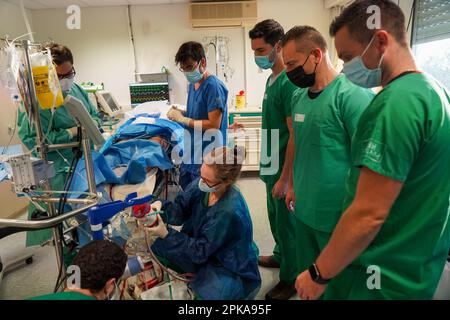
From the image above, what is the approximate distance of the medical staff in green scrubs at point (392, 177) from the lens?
0.73 m

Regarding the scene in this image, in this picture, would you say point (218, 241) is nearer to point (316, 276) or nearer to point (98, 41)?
point (316, 276)

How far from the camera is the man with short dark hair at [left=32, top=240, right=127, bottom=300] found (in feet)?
3.26

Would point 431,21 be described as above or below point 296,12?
below

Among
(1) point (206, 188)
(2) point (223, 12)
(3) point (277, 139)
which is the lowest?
(1) point (206, 188)

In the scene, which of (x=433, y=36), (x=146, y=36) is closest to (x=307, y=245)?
(x=433, y=36)

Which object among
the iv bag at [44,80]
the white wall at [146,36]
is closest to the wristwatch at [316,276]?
the iv bag at [44,80]

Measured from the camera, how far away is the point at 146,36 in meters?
4.55

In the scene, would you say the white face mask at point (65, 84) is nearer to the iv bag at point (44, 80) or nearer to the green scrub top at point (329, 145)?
the iv bag at point (44, 80)

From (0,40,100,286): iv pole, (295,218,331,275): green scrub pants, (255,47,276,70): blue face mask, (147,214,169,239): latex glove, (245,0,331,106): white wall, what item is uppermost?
(245,0,331,106): white wall

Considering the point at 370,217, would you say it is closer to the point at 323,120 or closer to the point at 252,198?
the point at 323,120

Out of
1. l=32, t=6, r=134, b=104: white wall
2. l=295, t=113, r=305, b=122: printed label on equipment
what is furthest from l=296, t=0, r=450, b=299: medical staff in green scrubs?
l=32, t=6, r=134, b=104: white wall

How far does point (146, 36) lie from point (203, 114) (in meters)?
2.90

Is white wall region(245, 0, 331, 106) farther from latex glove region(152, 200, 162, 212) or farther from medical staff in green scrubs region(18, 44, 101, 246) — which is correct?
latex glove region(152, 200, 162, 212)

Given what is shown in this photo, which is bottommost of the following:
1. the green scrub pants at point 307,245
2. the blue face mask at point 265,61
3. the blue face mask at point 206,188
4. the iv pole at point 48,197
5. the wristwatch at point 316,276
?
the green scrub pants at point 307,245
